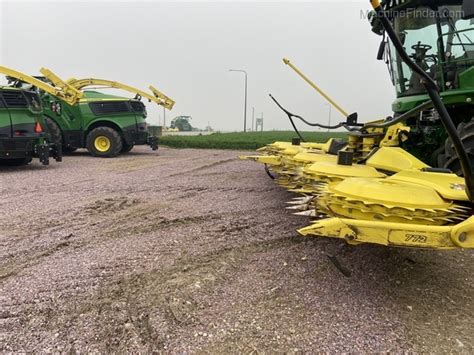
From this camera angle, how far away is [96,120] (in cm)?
1091

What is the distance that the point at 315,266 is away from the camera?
292cm

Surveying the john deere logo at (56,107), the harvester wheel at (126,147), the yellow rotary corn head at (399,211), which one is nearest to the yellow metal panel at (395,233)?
the yellow rotary corn head at (399,211)

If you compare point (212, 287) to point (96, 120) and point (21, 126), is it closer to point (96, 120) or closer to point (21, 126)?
point (21, 126)

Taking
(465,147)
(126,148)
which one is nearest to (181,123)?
(126,148)

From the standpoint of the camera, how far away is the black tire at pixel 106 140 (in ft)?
35.7

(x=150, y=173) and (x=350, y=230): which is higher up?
(x=350, y=230)

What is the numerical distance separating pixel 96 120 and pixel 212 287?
31.2 ft

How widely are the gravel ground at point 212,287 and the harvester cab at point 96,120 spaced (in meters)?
6.78

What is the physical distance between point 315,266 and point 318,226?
0.95 m

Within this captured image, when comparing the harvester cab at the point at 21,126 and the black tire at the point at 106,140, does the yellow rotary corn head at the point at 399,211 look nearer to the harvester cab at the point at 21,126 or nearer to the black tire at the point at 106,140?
the harvester cab at the point at 21,126

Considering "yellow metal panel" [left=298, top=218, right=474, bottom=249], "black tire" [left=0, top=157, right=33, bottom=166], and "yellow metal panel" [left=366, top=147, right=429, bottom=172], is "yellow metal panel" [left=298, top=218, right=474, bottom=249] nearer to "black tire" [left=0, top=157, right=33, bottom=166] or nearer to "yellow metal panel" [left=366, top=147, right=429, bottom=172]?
"yellow metal panel" [left=366, top=147, right=429, bottom=172]

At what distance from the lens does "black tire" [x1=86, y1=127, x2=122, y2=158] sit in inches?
429

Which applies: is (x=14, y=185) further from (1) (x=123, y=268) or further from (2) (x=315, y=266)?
(2) (x=315, y=266)

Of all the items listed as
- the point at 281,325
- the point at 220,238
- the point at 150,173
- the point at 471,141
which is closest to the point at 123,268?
the point at 220,238
